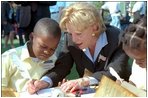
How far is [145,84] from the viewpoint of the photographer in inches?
48.8

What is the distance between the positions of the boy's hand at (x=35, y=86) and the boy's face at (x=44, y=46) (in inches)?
5.1

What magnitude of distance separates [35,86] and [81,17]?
0.37 meters

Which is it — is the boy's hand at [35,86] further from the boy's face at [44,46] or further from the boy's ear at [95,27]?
the boy's ear at [95,27]

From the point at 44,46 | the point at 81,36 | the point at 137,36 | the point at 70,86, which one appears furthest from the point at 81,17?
the point at 137,36

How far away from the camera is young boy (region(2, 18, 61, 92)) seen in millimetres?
1525

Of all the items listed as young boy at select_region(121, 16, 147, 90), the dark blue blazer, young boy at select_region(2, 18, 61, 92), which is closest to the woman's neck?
the dark blue blazer

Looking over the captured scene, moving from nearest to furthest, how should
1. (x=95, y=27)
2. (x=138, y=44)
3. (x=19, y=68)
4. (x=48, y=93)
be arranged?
(x=138, y=44) → (x=48, y=93) → (x=19, y=68) → (x=95, y=27)

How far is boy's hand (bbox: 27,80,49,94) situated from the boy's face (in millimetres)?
129

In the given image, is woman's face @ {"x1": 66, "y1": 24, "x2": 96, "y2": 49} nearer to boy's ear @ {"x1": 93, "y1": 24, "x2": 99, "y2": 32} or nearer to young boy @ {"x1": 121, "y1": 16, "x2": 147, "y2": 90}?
boy's ear @ {"x1": 93, "y1": 24, "x2": 99, "y2": 32}

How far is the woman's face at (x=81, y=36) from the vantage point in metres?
1.61

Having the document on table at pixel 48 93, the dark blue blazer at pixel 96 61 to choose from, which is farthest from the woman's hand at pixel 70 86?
the dark blue blazer at pixel 96 61

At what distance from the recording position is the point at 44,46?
5.11 ft

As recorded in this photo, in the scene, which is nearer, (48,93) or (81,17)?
(48,93)

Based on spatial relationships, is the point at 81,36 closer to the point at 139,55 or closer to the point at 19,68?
the point at 19,68
